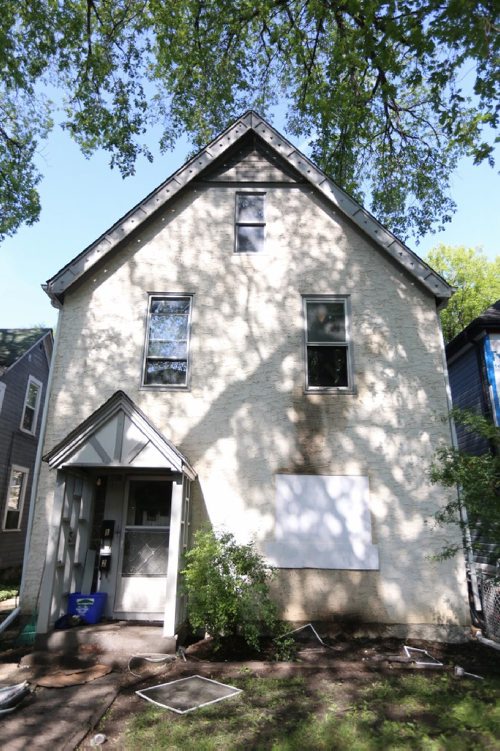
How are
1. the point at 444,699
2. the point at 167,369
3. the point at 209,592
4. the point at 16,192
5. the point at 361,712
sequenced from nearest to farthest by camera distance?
the point at 361,712, the point at 444,699, the point at 209,592, the point at 167,369, the point at 16,192

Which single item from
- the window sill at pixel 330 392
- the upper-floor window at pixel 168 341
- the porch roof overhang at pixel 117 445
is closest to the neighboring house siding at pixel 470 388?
the window sill at pixel 330 392

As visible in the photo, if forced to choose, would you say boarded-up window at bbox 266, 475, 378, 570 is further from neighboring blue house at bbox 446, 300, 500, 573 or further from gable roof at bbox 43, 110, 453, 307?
Answer: gable roof at bbox 43, 110, 453, 307

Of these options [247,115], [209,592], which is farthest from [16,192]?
[209,592]

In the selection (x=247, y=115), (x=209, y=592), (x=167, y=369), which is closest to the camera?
(x=209, y=592)

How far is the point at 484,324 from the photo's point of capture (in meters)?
10.4

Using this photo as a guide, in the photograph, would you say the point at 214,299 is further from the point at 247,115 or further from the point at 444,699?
the point at 444,699

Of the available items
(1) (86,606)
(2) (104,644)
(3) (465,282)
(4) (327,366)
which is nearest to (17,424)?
Answer: (1) (86,606)

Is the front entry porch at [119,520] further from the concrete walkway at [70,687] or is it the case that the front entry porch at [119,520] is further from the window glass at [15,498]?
the window glass at [15,498]

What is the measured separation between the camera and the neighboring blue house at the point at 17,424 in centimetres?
1457

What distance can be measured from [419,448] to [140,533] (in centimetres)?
532

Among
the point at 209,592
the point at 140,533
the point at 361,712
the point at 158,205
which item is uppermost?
the point at 158,205

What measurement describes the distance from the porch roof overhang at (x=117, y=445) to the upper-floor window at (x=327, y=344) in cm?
315

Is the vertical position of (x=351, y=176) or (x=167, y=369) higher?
(x=351, y=176)

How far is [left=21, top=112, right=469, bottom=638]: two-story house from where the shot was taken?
7.94 meters
